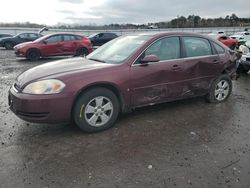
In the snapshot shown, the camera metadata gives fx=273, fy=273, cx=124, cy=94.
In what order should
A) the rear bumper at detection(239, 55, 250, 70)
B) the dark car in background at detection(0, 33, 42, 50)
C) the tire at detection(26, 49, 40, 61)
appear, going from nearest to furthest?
the rear bumper at detection(239, 55, 250, 70) → the tire at detection(26, 49, 40, 61) → the dark car in background at detection(0, 33, 42, 50)

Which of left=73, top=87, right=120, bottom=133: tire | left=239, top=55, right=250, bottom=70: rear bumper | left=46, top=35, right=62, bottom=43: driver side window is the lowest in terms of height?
left=73, top=87, right=120, bottom=133: tire

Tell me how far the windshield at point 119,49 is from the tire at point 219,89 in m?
1.91

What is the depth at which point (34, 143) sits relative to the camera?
3941 millimetres

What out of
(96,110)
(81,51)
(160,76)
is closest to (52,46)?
(81,51)

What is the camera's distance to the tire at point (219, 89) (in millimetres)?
5816

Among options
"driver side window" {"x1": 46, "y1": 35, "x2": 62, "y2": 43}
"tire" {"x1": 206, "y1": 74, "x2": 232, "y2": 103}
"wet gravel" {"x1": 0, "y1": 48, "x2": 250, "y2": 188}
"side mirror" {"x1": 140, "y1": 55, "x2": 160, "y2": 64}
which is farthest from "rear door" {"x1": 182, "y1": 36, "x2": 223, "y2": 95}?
"driver side window" {"x1": 46, "y1": 35, "x2": 62, "y2": 43}

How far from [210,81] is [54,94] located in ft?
10.9

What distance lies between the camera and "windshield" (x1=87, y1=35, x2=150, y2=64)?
4766 millimetres

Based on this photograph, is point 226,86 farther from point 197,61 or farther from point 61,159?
point 61,159

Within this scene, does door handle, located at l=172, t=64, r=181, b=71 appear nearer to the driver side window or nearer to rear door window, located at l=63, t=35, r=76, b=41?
the driver side window

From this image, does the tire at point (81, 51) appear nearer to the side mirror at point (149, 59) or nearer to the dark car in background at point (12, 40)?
the dark car in background at point (12, 40)

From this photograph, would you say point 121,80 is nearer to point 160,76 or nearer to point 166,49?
point 160,76

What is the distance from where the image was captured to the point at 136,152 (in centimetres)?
369

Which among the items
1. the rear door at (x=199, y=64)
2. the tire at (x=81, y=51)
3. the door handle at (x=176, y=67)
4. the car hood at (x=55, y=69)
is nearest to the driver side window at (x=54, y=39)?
the tire at (x=81, y=51)
